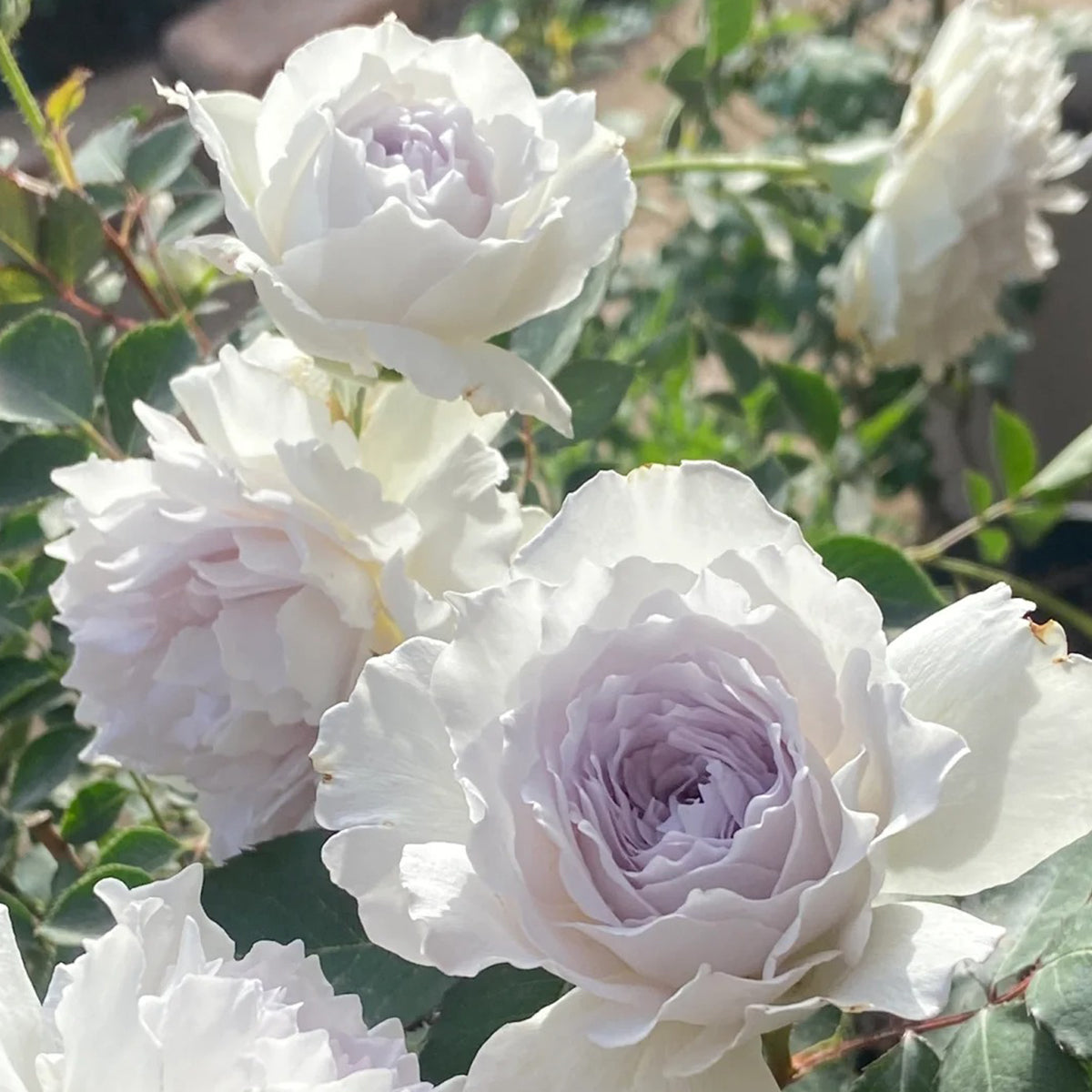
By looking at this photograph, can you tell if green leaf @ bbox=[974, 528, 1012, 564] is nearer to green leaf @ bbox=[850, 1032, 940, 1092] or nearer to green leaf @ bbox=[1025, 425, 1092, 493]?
green leaf @ bbox=[1025, 425, 1092, 493]

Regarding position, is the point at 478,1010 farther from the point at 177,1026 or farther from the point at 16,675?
the point at 16,675

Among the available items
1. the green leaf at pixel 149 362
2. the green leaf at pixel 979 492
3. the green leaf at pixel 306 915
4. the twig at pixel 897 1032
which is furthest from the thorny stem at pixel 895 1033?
the green leaf at pixel 979 492

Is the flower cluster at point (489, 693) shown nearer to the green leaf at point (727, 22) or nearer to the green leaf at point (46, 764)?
the green leaf at point (46, 764)

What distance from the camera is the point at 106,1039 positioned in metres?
0.24

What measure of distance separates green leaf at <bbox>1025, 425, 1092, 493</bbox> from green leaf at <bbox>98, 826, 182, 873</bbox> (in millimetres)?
466

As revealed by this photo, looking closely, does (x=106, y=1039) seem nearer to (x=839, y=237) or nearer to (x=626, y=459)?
(x=626, y=459)

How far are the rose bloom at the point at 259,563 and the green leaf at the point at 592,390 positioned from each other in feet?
0.37

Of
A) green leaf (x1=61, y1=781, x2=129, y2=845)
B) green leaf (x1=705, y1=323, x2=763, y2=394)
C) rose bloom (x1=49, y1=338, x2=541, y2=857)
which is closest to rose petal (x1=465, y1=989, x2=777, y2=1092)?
rose bloom (x1=49, y1=338, x2=541, y2=857)

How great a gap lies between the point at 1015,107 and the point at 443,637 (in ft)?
1.55

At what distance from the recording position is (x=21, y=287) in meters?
0.50

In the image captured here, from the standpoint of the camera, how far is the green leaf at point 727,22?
0.67 meters

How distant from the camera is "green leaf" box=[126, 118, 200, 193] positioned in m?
0.55

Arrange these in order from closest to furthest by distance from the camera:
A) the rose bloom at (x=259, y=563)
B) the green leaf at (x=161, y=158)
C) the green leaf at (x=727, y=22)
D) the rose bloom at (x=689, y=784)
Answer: the rose bloom at (x=689, y=784)
the rose bloom at (x=259, y=563)
the green leaf at (x=161, y=158)
the green leaf at (x=727, y=22)

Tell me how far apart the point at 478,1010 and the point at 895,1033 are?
112 millimetres
